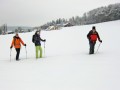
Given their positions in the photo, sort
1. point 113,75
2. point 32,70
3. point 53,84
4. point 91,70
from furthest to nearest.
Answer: point 32,70
point 91,70
point 113,75
point 53,84

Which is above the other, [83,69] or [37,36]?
[37,36]

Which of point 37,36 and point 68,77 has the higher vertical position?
point 37,36

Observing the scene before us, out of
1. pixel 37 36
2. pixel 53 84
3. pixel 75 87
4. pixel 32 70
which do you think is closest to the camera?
pixel 75 87

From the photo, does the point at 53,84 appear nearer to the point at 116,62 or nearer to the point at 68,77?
the point at 68,77

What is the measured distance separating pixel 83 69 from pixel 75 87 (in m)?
2.65

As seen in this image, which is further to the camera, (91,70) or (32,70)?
(32,70)

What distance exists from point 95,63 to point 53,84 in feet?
12.8

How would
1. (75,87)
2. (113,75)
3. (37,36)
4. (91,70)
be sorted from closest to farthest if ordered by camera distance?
1. (75,87)
2. (113,75)
3. (91,70)
4. (37,36)

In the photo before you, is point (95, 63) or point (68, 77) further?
point (95, 63)

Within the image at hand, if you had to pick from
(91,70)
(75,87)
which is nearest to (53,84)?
(75,87)

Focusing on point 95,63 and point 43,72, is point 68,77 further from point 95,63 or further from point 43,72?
point 95,63

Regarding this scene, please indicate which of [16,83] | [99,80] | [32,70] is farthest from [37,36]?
[99,80]

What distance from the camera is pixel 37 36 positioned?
51.8 ft

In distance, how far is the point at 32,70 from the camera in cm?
1159
